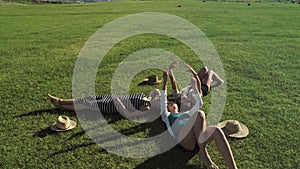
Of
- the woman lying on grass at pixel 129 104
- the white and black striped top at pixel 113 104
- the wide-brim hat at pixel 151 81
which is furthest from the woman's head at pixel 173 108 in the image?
the wide-brim hat at pixel 151 81

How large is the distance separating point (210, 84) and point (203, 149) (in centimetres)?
321

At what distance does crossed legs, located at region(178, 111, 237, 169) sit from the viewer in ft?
14.7

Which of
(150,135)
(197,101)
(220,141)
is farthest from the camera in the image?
(150,135)

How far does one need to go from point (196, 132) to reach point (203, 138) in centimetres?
14

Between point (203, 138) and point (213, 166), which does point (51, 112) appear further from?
point (213, 166)

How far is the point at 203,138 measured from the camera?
15.3 feet

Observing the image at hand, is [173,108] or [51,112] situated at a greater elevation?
[173,108]

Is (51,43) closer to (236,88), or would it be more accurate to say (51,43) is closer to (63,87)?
(63,87)

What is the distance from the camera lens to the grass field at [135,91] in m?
4.98

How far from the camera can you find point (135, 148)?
17.4 ft

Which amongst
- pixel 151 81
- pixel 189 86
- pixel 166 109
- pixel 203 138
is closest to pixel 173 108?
pixel 166 109

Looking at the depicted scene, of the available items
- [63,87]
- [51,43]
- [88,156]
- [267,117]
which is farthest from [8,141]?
[51,43]

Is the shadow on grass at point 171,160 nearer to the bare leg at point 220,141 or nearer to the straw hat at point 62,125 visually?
the bare leg at point 220,141

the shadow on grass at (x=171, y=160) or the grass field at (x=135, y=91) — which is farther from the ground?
the grass field at (x=135, y=91)
